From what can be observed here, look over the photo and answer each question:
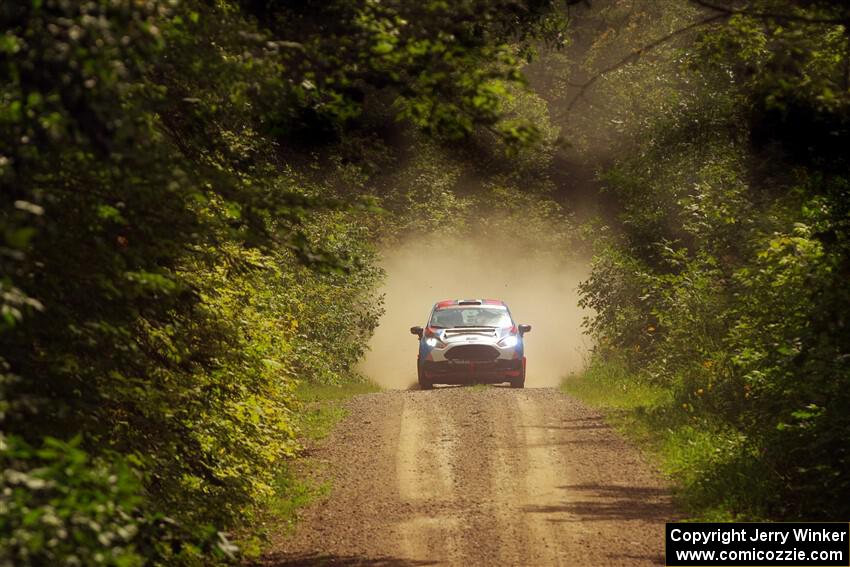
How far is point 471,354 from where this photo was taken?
26.1m

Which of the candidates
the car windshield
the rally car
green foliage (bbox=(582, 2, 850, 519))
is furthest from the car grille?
green foliage (bbox=(582, 2, 850, 519))

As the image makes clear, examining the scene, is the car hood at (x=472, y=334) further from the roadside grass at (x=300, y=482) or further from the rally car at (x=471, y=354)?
the roadside grass at (x=300, y=482)

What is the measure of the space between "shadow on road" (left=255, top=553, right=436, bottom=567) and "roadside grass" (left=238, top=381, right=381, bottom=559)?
19 centimetres

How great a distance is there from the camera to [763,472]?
12.2 meters

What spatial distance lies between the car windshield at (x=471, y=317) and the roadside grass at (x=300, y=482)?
11.8ft

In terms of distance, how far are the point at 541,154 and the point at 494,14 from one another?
41955 millimetres

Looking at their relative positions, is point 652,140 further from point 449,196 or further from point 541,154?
point 541,154

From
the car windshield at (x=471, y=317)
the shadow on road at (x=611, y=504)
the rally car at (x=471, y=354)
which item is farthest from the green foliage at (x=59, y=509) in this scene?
the car windshield at (x=471, y=317)

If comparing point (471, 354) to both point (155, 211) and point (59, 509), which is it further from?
point (59, 509)

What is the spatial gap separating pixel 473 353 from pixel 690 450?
1156cm

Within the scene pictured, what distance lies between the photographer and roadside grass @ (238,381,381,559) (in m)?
11.4

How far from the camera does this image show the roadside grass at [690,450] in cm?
1180

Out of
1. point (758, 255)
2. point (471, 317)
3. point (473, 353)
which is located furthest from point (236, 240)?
point (471, 317)

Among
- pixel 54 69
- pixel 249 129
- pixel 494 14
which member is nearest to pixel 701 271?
pixel 249 129
